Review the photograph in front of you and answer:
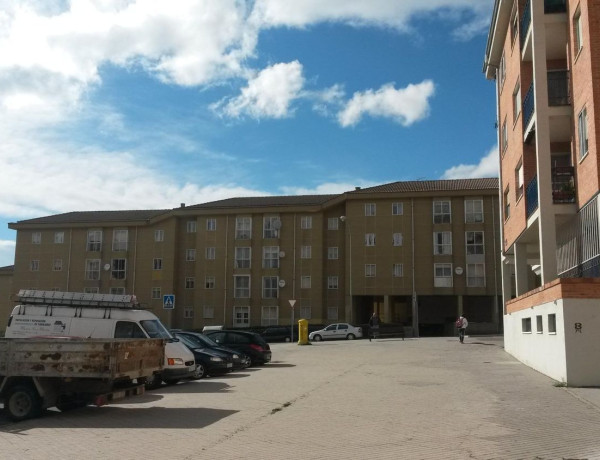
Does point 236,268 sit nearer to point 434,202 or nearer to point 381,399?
point 434,202

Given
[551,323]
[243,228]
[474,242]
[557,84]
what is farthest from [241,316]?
[551,323]

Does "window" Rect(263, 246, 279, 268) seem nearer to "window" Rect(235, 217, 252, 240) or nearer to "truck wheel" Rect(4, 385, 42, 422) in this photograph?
"window" Rect(235, 217, 252, 240)

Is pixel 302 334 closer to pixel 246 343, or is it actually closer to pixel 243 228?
pixel 246 343

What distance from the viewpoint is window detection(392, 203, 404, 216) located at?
54.3 metres

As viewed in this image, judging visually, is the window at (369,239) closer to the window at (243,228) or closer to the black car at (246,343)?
the window at (243,228)

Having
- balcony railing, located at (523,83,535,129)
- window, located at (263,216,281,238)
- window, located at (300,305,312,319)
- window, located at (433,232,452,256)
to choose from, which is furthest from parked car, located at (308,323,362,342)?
balcony railing, located at (523,83,535,129)

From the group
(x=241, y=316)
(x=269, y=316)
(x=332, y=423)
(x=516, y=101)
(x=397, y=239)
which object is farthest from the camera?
(x=241, y=316)

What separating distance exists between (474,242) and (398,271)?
6.78m

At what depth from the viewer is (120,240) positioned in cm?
6194

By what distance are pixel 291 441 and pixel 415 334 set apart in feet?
142

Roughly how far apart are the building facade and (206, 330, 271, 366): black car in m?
9.15

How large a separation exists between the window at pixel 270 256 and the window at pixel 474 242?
16.8m

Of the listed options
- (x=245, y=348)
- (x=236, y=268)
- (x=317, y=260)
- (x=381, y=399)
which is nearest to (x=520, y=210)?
(x=245, y=348)

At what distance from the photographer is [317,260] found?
56.3m
